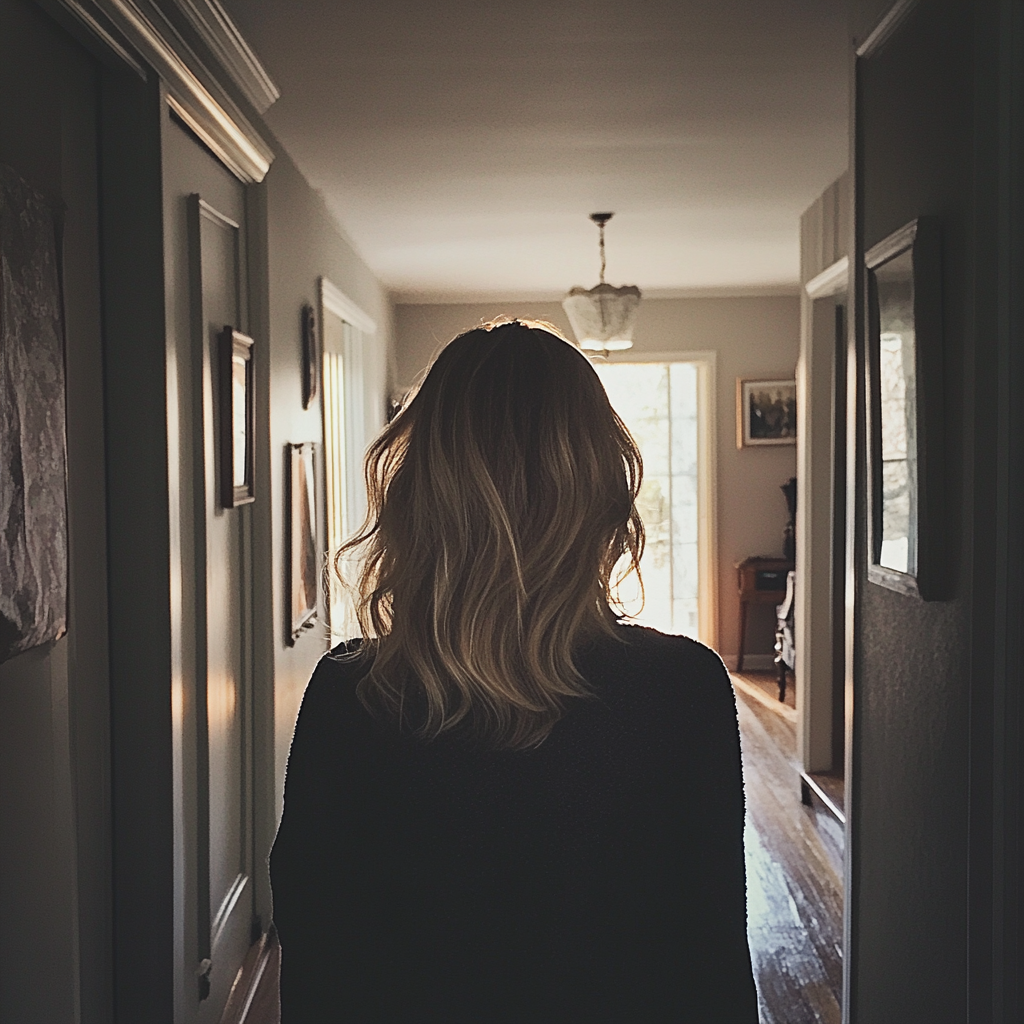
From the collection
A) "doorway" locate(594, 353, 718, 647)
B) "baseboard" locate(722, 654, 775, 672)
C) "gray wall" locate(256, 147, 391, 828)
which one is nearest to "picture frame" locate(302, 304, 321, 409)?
"gray wall" locate(256, 147, 391, 828)

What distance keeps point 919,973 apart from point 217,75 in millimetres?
2463

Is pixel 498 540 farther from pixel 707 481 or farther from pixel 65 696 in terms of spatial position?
pixel 707 481

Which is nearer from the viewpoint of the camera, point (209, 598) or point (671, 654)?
point (671, 654)

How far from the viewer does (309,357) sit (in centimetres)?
439

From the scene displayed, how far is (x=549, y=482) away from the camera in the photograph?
1.10 m

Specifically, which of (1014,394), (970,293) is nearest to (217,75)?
(970,293)

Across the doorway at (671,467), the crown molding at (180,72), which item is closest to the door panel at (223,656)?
the crown molding at (180,72)

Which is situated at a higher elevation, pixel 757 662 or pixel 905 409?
pixel 905 409

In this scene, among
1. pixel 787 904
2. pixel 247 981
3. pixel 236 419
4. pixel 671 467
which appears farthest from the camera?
pixel 671 467

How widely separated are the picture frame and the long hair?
3.26 meters

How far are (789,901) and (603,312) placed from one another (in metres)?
2.64

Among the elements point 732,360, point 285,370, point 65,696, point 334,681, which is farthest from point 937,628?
point 732,360

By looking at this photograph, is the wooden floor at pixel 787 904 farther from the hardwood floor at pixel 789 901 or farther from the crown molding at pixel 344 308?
the crown molding at pixel 344 308

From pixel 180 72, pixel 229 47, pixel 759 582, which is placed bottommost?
pixel 759 582
